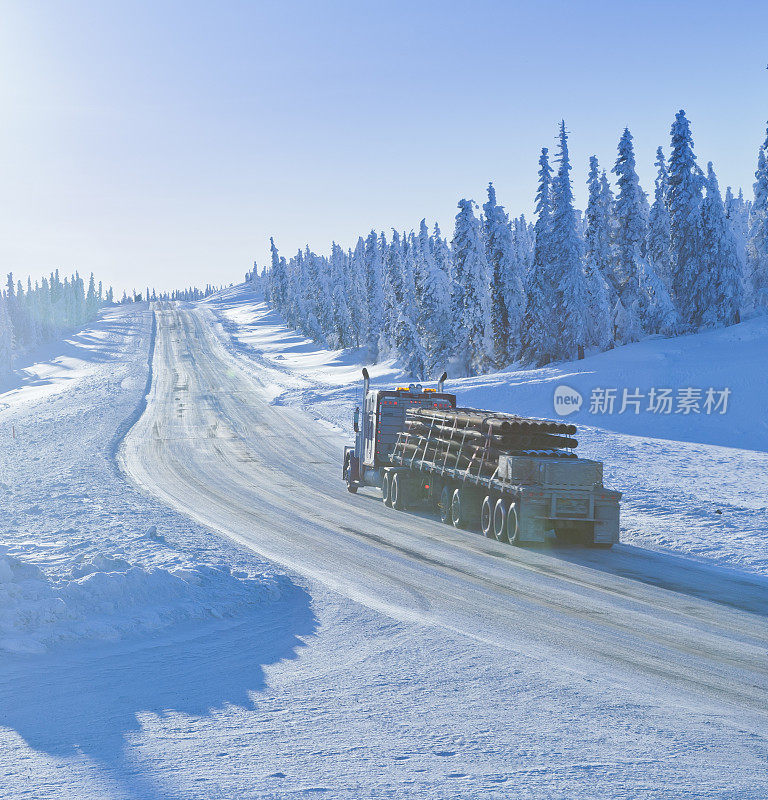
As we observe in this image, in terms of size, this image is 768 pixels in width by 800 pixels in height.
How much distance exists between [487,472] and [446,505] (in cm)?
206

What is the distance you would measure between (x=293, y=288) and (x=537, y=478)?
4933 inches

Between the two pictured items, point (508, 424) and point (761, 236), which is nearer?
point (508, 424)

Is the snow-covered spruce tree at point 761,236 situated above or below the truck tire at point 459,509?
above

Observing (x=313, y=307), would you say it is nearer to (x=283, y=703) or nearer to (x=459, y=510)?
(x=459, y=510)

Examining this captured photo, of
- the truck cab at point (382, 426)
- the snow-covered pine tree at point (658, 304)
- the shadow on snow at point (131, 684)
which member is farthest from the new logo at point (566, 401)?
the shadow on snow at point (131, 684)

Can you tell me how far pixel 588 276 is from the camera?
55188 millimetres

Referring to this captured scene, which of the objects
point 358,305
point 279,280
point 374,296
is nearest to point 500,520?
point 374,296

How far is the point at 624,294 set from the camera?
61.3 m

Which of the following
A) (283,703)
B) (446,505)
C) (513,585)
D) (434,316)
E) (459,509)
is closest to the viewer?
(283,703)

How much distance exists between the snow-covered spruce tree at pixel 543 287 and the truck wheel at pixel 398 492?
1462 inches

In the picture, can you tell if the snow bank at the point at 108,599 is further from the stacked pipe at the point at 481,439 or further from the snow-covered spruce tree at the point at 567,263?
the snow-covered spruce tree at the point at 567,263

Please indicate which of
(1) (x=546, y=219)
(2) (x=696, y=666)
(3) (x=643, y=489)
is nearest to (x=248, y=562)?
(2) (x=696, y=666)

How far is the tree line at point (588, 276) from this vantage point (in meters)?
53.7

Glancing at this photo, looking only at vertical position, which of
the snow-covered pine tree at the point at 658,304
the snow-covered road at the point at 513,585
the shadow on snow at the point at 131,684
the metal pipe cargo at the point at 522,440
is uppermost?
the snow-covered pine tree at the point at 658,304
